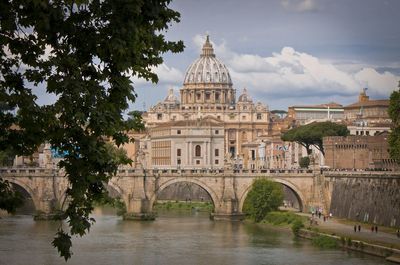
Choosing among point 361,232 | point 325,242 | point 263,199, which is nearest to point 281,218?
point 263,199

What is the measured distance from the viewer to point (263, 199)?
64.6 meters

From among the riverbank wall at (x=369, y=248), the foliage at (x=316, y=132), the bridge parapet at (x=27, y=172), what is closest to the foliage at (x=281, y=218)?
the riverbank wall at (x=369, y=248)

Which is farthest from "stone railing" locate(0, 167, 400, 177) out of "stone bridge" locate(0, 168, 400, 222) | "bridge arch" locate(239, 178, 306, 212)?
"bridge arch" locate(239, 178, 306, 212)

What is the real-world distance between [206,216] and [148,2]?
59.5 m

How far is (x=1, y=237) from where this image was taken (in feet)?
165

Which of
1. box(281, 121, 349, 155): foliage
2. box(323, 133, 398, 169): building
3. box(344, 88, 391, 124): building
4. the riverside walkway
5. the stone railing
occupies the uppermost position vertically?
box(344, 88, 391, 124): building

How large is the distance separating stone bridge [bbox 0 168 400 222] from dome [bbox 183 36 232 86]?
93.2m

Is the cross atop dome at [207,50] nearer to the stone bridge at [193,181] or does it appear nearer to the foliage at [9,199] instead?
the stone bridge at [193,181]

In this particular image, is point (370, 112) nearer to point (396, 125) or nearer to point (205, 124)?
point (205, 124)

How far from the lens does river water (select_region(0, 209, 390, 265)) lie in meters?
41.7

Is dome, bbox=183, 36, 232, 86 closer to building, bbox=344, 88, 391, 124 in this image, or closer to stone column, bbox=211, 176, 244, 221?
building, bbox=344, 88, 391, 124

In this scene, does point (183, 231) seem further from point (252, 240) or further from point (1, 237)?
point (1, 237)

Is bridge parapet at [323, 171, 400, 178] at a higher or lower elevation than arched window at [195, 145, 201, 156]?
lower

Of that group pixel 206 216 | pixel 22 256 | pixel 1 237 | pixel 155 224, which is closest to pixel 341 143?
pixel 206 216
